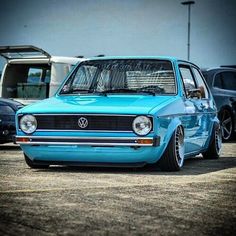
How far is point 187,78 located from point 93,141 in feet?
8.09

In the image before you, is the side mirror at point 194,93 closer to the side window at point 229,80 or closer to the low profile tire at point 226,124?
the low profile tire at point 226,124

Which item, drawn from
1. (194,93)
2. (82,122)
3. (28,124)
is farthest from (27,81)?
(82,122)

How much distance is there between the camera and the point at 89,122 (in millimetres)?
8344

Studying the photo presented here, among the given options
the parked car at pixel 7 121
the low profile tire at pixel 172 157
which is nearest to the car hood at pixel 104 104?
the low profile tire at pixel 172 157

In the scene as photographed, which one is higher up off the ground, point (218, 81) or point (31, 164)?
point (218, 81)

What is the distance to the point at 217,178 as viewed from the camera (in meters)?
7.86

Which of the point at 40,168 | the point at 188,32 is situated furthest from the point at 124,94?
the point at 188,32

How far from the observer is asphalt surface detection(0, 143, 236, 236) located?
4781 millimetres

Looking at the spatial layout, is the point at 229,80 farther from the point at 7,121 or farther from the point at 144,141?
the point at 144,141

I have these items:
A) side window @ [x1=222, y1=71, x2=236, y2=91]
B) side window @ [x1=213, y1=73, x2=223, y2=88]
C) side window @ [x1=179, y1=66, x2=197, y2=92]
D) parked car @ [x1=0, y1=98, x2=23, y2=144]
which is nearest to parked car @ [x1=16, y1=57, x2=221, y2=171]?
side window @ [x1=179, y1=66, x2=197, y2=92]

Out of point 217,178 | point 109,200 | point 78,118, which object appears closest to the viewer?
point 109,200

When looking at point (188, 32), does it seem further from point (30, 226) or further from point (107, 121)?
point (30, 226)

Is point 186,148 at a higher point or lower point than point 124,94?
lower

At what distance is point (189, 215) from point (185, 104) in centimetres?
413
